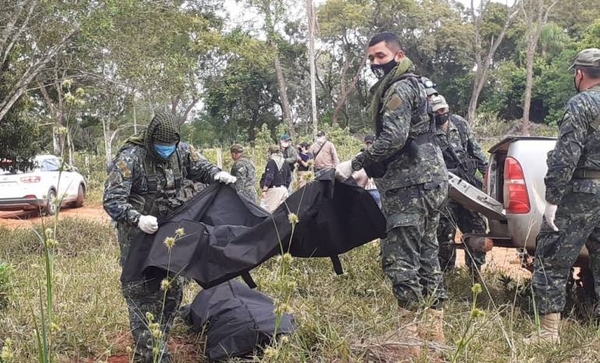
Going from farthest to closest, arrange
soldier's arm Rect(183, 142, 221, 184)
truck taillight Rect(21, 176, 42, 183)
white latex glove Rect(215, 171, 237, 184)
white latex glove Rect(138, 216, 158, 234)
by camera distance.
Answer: truck taillight Rect(21, 176, 42, 183) → soldier's arm Rect(183, 142, 221, 184) → white latex glove Rect(215, 171, 237, 184) → white latex glove Rect(138, 216, 158, 234)

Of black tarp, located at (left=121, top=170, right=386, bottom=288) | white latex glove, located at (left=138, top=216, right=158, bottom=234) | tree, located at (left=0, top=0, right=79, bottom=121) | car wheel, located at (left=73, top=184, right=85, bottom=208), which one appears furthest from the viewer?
car wheel, located at (left=73, top=184, right=85, bottom=208)

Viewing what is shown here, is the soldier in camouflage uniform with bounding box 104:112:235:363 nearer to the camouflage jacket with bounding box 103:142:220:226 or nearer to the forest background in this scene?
the camouflage jacket with bounding box 103:142:220:226

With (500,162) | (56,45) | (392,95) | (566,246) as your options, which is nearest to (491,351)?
(566,246)

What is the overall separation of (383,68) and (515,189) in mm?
1213

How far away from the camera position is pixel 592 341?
328 centimetres

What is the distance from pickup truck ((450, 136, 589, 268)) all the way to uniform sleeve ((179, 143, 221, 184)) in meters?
1.61

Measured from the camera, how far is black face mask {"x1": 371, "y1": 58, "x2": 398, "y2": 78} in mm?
3713

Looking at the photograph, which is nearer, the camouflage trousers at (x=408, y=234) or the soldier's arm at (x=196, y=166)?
the camouflage trousers at (x=408, y=234)

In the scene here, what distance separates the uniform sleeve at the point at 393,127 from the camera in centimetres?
343

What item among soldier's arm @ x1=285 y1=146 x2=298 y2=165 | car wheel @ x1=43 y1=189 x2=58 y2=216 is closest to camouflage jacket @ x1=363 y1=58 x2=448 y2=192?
car wheel @ x1=43 y1=189 x2=58 y2=216

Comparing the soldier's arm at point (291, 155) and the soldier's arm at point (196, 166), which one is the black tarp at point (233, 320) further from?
the soldier's arm at point (291, 155)

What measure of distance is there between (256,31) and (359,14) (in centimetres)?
986

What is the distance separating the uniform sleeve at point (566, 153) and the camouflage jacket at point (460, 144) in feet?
5.17

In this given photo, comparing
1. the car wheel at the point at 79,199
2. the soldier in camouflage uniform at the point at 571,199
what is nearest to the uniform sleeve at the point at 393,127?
the soldier in camouflage uniform at the point at 571,199
